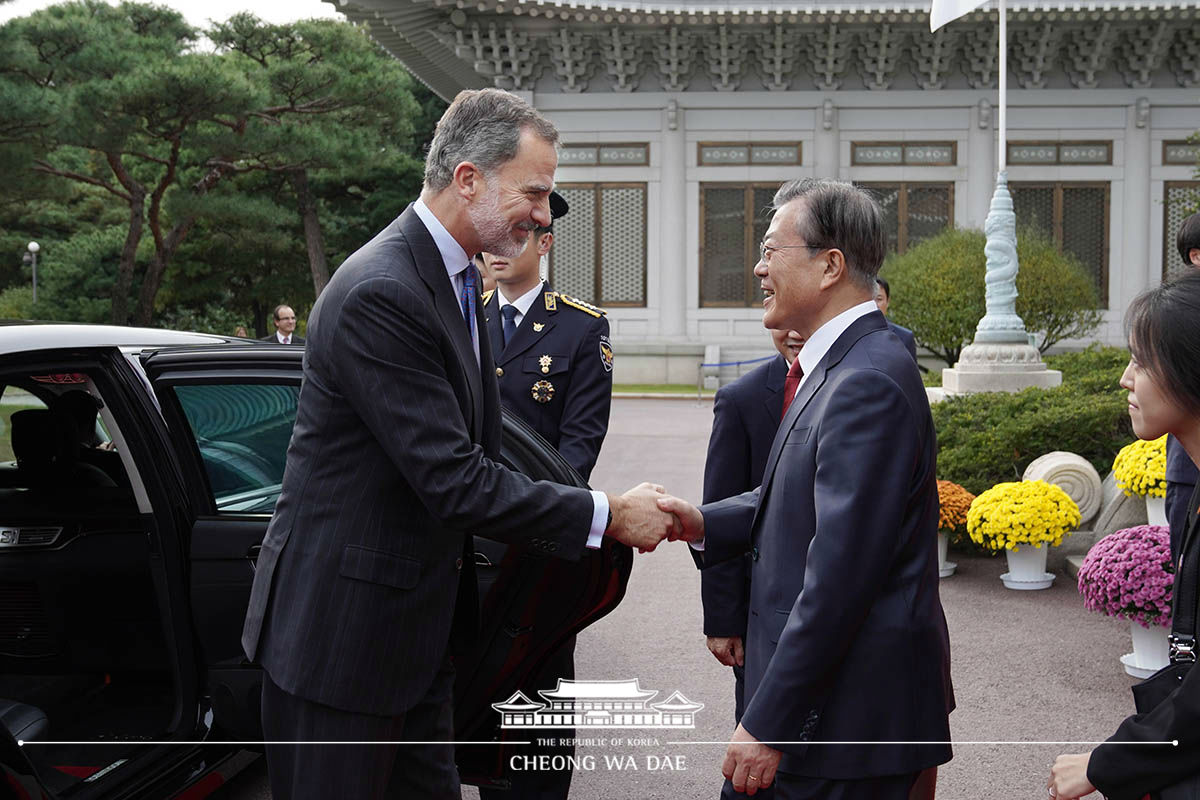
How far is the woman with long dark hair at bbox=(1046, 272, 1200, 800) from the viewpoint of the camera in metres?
1.63

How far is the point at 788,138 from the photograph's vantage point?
20.5 metres

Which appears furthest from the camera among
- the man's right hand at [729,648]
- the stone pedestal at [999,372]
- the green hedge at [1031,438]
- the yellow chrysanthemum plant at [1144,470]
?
the stone pedestal at [999,372]

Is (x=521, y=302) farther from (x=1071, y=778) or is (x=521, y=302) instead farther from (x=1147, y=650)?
(x=1147, y=650)

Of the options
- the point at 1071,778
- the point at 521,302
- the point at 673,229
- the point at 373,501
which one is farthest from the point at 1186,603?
the point at 673,229

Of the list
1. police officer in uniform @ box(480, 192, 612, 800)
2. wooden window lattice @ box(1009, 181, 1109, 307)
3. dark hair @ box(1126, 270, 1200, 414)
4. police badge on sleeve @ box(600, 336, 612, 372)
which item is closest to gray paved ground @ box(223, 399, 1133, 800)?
police officer in uniform @ box(480, 192, 612, 800)

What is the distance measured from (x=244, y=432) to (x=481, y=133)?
1745 millimetres

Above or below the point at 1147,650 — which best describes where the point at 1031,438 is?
above

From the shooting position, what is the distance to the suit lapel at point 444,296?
6.81 feet

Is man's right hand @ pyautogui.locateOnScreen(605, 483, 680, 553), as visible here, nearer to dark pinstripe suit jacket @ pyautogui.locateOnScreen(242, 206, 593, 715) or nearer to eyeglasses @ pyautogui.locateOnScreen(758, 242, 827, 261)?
dark pinstripe suit jacket @ pyautogui.locateOnScreen(242, 206, 593, 715)

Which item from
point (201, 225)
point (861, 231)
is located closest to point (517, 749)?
point (861, 231)

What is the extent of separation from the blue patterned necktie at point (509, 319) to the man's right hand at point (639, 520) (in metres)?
1.38

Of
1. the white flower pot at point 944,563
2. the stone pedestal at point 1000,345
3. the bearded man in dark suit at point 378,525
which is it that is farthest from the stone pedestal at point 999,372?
the bearded man in dark suit at point 378,525

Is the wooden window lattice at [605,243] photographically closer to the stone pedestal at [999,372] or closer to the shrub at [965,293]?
the shrub at [965,293]

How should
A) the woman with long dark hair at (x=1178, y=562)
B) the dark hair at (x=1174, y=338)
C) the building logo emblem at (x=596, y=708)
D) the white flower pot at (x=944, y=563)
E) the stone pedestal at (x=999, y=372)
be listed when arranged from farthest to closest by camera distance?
1. the stone pedestal at (x=999, y=372)
2. the white flower pot at (x=944, y=563)
3. the building logo emblem at (x=596, y=708)
4. the dark hair at (x=1174, y=338)
5. the woman with long dark hair at (x=1178, y=562)
